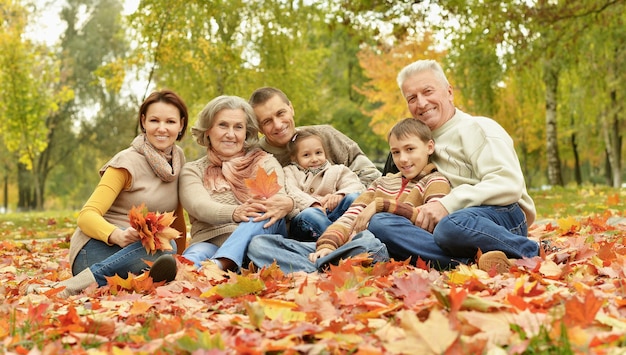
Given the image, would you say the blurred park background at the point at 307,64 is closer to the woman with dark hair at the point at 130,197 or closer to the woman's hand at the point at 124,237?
the woman with dark hair at the point at 130,197

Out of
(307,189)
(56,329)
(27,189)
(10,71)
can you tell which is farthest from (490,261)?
(27,189)

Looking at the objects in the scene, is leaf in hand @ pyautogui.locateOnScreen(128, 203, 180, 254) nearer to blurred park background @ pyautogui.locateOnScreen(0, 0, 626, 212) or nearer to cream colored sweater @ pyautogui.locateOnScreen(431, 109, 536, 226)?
cream colored sweater @ pyautogui.locateOnScreen(431, 109, 536, 226)

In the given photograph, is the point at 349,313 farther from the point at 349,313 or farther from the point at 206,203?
the point at 206,203

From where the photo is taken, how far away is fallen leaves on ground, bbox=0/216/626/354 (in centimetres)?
184

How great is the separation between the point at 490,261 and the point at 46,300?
2.30 m

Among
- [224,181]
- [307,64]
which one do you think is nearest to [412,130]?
[224,181]

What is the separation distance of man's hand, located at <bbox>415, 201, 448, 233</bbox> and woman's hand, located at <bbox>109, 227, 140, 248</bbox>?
5.56 feet

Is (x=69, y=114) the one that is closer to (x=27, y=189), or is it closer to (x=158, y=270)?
(x=27, y=189)

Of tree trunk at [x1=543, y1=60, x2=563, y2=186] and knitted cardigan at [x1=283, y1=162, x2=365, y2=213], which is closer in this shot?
knitted cardigan at [x1=283, y1=162, x2=365, y2=213]

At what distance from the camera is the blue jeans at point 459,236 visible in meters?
3.38

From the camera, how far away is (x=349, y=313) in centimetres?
235

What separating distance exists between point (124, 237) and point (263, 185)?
0.90 m

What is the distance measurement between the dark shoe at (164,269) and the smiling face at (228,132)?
4.03 ft

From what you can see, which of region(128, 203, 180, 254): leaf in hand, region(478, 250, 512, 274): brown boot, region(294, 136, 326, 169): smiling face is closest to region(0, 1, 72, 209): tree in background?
region(294, 136, 326, 169): smiling face
